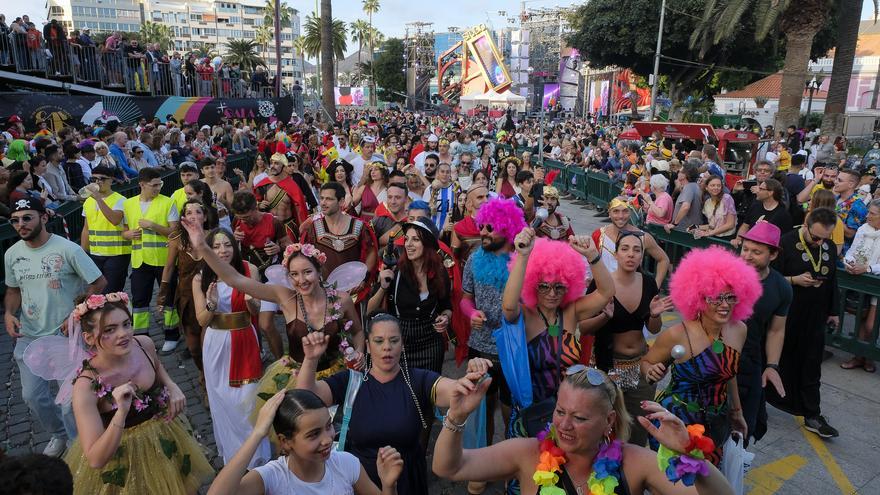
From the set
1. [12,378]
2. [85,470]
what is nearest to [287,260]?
[85,470]

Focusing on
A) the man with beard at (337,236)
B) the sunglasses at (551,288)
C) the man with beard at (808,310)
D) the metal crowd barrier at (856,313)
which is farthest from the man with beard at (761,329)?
the man with beard at (337,236)

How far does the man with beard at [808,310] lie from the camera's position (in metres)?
5.17

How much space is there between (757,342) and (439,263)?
7.47ft

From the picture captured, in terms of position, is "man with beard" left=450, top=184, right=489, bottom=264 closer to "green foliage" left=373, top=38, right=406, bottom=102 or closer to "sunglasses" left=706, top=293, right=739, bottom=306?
"sunglasses" left=706, top=293, right=739, bottom=306

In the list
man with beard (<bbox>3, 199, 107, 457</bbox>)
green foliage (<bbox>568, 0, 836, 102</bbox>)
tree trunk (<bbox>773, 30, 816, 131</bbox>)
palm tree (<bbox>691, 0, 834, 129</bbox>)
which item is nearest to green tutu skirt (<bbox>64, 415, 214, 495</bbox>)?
man with beard (<bbox>3, 199, 107, 457</bbox>)

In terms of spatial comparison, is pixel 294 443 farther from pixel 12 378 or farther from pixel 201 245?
pixel 12 378

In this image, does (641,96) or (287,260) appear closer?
(287,260)

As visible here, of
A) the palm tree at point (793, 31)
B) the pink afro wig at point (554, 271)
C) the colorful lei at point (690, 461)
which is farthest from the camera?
the palm tree at point (793, 31)

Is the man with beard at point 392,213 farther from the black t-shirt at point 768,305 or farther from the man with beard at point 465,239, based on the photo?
the black t-shirt at point 768,305

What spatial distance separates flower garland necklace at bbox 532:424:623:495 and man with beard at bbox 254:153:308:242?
519 cm

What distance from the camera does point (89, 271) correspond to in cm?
466

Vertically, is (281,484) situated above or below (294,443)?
below

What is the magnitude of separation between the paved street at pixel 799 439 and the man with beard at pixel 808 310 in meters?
0.25

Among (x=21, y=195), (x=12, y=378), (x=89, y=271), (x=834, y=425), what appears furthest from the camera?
(x=21, y=195)
